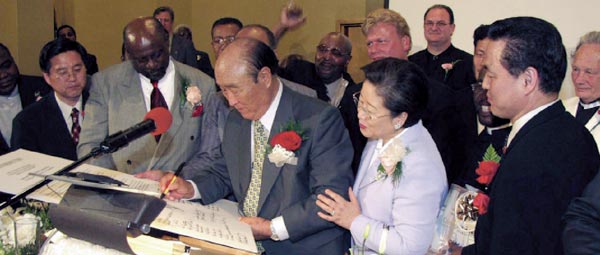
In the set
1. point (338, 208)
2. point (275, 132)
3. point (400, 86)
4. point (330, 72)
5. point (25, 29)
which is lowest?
point (338, 208)

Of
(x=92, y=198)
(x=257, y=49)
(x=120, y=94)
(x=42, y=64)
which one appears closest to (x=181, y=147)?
(x=120, y=94)

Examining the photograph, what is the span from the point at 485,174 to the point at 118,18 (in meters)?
8.00

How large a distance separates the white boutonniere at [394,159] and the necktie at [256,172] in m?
0.58

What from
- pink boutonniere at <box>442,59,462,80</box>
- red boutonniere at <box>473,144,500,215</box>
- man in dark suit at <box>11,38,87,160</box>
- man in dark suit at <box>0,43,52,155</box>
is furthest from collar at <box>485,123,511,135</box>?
man in dark suit at <box>0,43,52,155</box>

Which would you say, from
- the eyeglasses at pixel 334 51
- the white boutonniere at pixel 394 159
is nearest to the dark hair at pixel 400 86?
the white boutonniere at pixel 394 159

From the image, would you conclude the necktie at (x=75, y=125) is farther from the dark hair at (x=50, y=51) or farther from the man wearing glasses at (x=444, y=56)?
the man wearing glasses at (x=444, y=56)

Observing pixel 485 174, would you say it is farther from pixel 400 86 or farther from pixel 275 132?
pixel 275 132

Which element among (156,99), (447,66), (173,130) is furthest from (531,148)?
(447,66)

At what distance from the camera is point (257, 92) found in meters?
2.44

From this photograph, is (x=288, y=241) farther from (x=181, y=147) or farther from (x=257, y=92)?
(x=181, y=147)

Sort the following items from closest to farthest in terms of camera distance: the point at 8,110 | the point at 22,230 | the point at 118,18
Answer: the point at 22,230 < the point at 8,110 < the point at 118,18

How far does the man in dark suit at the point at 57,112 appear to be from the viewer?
3377mm

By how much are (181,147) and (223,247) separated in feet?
4.58

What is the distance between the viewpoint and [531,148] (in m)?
1.65
